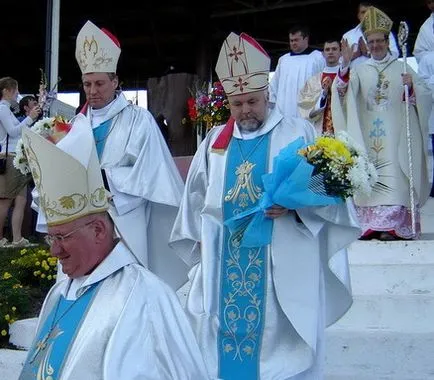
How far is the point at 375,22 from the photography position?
7.48 meters

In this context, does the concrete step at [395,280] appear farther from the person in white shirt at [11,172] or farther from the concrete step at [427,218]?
the person in white shirt at [11,172]

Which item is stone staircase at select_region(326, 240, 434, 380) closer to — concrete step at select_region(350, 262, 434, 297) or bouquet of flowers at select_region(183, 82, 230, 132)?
concrete step at select_region(350, 262, 434, 297)

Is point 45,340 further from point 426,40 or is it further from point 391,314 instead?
point 426,40

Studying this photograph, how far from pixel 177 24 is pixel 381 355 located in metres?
12.3

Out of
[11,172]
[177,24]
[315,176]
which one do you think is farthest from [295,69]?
[177,24]

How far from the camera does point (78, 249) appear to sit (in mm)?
2852

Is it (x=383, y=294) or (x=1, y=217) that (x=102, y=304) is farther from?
(x=1, y=217)

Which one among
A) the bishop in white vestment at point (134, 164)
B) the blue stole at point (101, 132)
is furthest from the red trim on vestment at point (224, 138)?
the blue stole at point (101, 132)

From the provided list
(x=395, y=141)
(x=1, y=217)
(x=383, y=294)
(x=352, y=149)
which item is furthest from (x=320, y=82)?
(x=352, y=149)

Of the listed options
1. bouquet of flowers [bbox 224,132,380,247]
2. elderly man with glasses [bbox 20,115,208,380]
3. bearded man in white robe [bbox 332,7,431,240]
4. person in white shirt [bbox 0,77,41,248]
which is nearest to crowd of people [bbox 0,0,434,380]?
elderly man with glasses [bbox 20,115,208,380]

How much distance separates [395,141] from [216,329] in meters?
3.46

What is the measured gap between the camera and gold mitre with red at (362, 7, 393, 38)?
746cm

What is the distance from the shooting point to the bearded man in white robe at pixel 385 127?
7.71 metres

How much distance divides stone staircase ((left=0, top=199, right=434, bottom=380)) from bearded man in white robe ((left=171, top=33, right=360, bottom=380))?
85 centimetres
